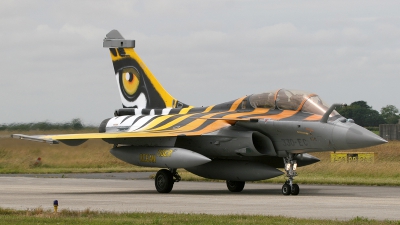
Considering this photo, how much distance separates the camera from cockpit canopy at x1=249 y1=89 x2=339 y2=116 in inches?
710

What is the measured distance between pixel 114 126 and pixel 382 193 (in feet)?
26.3

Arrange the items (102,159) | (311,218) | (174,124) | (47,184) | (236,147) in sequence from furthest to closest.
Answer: (102,159)
(47,184)
(174,124)
(236,147)
(311,218)

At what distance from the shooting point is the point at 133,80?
2347cm

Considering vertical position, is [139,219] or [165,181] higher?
[165,181]

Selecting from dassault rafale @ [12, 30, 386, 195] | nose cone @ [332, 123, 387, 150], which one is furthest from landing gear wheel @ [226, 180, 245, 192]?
nose cone @ [332, 123, 387, 150]

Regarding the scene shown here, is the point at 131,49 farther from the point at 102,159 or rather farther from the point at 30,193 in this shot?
the point at 102,159

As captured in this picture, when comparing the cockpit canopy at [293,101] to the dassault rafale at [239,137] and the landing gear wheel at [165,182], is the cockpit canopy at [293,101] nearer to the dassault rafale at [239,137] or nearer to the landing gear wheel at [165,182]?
the dassault rafale at [239,137]

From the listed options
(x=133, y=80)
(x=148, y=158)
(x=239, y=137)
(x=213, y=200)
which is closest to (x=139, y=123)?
(x=148, y=158)

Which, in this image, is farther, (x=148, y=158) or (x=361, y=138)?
(x=148, y=158)

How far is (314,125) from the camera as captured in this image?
692 inches

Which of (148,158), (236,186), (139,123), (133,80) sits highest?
(133,80)

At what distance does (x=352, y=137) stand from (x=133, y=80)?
345 inches

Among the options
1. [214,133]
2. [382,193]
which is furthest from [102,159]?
[382,193]

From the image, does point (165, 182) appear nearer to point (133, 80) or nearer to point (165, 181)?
point (165, 181)
